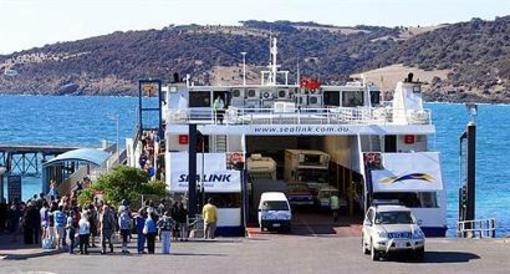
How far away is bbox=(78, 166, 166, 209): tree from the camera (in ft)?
123

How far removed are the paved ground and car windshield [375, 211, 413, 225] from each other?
1050 mm

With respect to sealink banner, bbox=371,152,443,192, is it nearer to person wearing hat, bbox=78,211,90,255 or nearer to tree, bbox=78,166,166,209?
tree, bbox=78,166,166,209

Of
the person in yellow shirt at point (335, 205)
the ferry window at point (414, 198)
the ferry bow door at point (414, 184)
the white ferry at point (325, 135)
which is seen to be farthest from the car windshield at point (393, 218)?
the person in yellow shirt at point (335, 205)

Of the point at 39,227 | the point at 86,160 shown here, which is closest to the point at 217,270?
the point at 39,227

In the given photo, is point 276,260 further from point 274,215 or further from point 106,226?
point 274,215

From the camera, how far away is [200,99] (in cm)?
4738

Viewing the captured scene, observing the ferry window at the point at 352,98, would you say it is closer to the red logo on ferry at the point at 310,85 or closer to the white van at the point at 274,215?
the red logo on ferry at the point at 310,85

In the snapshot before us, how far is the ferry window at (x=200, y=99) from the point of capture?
47219mm

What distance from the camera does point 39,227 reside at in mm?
32188

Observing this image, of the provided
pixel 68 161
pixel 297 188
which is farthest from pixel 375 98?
pixel 68 161

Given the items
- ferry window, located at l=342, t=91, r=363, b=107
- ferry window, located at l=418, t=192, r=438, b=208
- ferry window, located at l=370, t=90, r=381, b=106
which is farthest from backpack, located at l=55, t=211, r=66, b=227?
ferry window, located at l=370, t=90, r=381, b=106

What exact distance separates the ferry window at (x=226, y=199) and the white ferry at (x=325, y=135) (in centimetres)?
4

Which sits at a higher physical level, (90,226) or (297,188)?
(297,188)

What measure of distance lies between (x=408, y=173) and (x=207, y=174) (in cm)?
706
